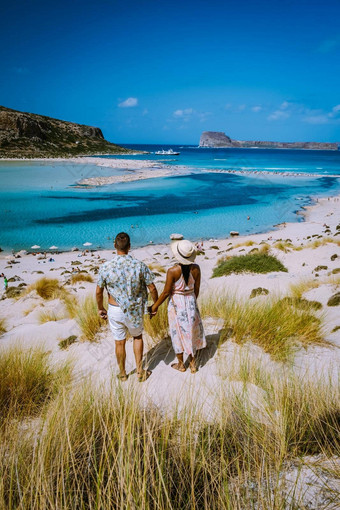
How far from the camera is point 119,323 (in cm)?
326

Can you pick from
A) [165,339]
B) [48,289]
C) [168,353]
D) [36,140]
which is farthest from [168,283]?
[36,140]

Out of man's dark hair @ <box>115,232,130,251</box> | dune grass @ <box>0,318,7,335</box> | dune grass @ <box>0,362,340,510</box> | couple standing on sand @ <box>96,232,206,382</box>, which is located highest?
man's dark hair @ <box>115,232,130,251</box>

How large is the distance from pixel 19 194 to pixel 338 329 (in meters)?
29.8

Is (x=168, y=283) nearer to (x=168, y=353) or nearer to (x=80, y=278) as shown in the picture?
(x=168, y=353)

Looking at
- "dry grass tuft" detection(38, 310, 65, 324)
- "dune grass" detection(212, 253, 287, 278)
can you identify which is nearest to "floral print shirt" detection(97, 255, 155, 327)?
"dry grass tuft" detection(38, 310, 65, 324)

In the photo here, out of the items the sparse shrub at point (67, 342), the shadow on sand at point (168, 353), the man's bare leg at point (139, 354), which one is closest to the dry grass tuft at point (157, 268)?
the sparse shrub at point (67, 342)

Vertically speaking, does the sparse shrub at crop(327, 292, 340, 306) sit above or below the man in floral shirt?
below

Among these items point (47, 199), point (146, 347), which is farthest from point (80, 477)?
point (47, 199)

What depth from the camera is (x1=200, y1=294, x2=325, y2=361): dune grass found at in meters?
3.77

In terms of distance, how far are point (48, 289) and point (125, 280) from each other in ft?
21.7

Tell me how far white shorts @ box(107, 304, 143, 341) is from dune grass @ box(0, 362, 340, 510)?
903 mm

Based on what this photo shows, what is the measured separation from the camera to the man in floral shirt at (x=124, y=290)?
3.13m

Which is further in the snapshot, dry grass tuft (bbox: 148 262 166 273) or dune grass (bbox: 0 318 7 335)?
dry grass tuft (bbox: 148 262 166 273)

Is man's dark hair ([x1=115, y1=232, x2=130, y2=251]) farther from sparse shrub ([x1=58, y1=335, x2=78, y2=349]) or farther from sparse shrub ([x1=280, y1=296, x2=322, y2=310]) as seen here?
sparse shrub ([x1=280, y1=296, x2=322, y2=310])
